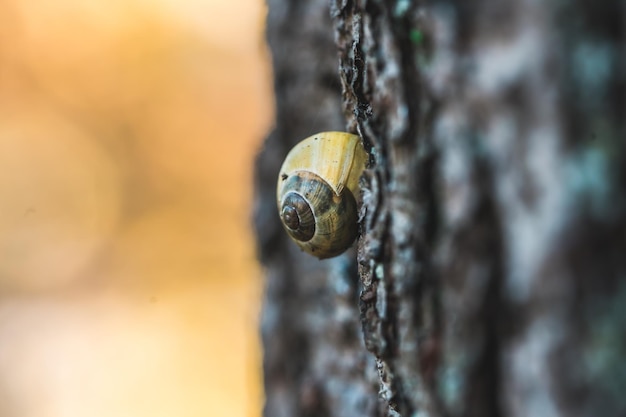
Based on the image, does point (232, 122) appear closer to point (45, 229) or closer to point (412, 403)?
point (45, 229)

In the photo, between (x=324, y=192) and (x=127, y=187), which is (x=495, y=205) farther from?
(x=127, y=187)

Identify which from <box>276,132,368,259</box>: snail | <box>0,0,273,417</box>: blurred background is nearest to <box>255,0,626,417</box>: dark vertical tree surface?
<box>276,132,368,259</box>: snail

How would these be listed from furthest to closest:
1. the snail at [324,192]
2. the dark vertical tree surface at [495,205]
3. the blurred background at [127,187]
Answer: the blurred background at [127,187] → the snail at [324,192] → the dark vertical tree surface at [495,205]

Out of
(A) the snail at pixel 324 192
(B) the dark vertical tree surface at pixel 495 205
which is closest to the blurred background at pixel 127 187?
(A) the snail at pixel 324 192

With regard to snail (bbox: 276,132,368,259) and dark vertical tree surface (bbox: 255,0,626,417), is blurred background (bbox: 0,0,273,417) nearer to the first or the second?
snail (bbox: 276,132,368,259)

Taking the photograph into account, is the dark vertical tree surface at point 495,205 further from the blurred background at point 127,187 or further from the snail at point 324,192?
the blurred background at point 127,187
